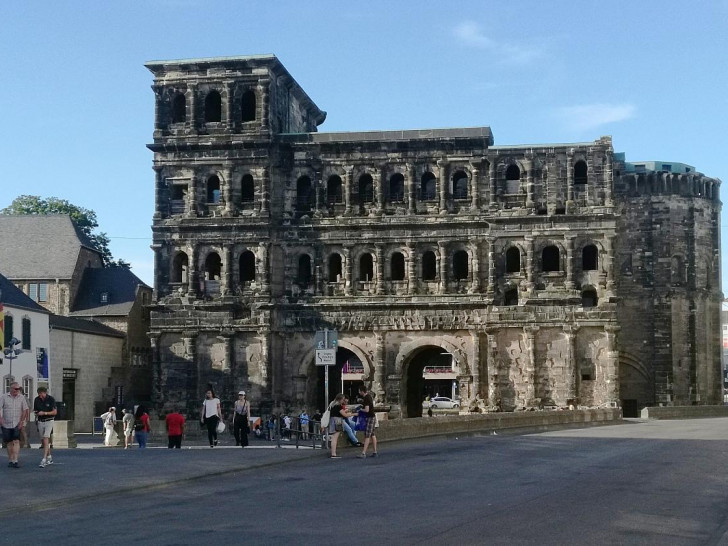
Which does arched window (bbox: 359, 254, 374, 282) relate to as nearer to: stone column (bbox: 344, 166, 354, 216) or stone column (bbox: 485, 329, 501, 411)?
stone column (bbox: 344, 166, 354, 216)

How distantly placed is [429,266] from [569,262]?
23.4ft

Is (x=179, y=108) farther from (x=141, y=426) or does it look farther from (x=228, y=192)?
(x=141, y=426)

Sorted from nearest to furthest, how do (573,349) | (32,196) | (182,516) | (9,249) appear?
1. (182,516)
2. (573,349)
3. (9,249)
4. (32,196)

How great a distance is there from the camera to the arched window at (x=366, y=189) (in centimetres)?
6256

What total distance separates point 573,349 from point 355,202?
1330cm

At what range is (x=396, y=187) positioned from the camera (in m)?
62.7

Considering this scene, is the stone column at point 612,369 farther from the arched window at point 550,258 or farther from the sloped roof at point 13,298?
the sloped roof at point 13,298

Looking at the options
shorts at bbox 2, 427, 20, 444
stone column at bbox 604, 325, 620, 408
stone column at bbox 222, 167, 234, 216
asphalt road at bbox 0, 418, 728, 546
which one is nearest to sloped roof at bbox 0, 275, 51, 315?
stone column at bbox 222, 167, 234, 216

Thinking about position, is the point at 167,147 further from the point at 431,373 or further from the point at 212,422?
the point at 431,373

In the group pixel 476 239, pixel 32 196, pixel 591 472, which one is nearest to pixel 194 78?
pixel 476 239

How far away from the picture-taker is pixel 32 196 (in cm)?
8894

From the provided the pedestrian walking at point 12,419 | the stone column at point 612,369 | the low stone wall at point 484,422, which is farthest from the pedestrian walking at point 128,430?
the stone column at point 612,369

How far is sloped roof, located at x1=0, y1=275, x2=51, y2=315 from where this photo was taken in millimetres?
56250

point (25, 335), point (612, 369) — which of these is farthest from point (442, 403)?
point (25, 335)
